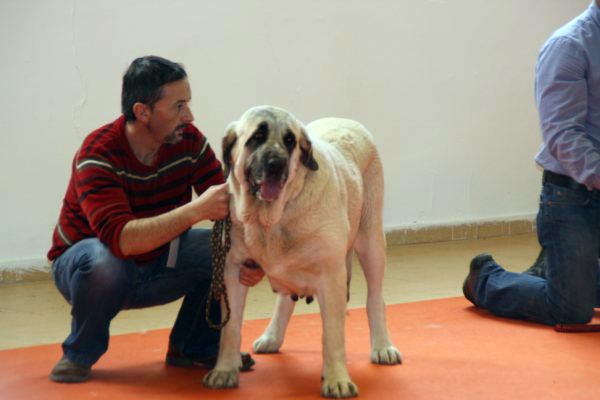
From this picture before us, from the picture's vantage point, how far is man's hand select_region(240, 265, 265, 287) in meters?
3.43

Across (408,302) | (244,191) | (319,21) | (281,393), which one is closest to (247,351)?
(281,393)

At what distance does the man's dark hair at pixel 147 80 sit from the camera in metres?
3.52

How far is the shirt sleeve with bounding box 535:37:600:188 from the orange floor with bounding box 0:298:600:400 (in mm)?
816

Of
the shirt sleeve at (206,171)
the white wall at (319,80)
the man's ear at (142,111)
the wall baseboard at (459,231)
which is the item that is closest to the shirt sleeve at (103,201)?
the man's ear at (142,111)

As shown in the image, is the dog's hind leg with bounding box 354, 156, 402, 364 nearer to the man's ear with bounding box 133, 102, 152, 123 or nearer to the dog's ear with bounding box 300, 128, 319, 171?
the dog's ear with bounding box 300, 128, 319, 171

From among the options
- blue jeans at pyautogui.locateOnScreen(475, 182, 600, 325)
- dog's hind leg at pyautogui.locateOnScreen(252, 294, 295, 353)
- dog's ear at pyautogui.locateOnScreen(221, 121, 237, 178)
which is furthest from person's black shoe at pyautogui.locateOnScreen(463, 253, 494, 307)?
dog's ear at pyautogui.locateOnScreen(221, 121, 237, 178)

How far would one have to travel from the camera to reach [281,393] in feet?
10.9

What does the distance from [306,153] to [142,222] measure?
0.68 meters

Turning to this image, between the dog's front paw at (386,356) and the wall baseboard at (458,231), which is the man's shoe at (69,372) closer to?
the dog's front paw at (386,356)

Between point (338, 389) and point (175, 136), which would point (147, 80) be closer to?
point (175, 136)

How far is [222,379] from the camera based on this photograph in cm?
339

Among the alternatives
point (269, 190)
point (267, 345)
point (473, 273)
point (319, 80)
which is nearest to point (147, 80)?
point (269, 190)

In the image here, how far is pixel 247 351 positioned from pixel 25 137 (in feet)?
9.14

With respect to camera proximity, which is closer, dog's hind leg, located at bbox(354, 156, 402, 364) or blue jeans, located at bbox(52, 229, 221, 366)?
blue jeans, located at bbox(52, 229, 221, 366)
